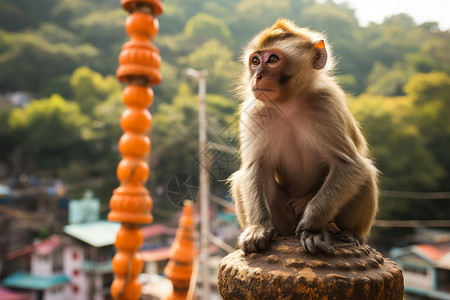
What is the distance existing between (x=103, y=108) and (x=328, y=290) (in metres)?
29.0

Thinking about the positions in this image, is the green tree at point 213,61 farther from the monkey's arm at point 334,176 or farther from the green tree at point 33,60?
the monkey's arm at point 334,176

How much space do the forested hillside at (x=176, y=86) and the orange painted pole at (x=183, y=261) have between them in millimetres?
11244

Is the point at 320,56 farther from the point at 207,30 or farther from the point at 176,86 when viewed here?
the point at 207,30

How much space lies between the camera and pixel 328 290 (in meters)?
1.55

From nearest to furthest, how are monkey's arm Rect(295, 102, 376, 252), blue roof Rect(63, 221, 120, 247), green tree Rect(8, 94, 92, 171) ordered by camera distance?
monkey's arm Rect(295, 102, 376, 252)
blue roof Rect(63, 221, 120, 247)
green tree Rect(8, 94, 92, 171)

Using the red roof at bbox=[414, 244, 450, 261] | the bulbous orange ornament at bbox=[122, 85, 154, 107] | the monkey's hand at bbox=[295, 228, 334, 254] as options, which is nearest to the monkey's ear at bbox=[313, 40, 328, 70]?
the monkey's hand at bbox=[295, 228, 334, 254]

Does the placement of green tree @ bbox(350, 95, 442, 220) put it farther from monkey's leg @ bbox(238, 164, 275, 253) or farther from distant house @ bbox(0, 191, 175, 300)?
monkey's leg @ bbox(238, 164, 275, 253)

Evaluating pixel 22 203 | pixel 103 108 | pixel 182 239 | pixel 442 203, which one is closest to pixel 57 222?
pixel 22 203

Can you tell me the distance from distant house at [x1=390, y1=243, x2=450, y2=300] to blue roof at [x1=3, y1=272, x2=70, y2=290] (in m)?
14.3

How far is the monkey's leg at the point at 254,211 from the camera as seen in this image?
188 cm

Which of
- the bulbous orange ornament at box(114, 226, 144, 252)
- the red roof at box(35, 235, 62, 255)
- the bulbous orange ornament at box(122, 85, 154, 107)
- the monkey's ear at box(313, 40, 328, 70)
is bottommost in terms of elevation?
the red roof at box(35, 235, 62, 255)

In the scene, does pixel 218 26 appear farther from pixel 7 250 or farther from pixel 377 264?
pixel 377 264

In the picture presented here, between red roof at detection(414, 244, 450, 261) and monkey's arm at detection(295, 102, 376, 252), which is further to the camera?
red roof at detection(414, 244, 450, 261)

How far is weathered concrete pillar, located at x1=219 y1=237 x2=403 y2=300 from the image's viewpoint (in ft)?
5.13
